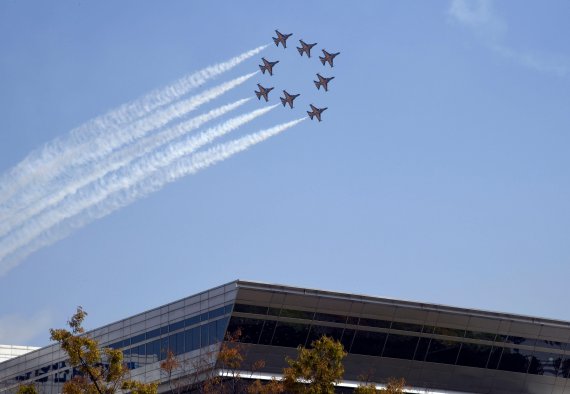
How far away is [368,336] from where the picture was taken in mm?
78500

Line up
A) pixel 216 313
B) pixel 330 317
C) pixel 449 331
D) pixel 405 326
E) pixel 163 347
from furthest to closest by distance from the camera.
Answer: pixel 163 347 < pixel 449 331 < pixel 405 326 < pixel 330 317 < pixel 216 313

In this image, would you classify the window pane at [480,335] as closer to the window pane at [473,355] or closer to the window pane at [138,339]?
the window pane at [473,355]

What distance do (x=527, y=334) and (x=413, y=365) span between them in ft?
29.3

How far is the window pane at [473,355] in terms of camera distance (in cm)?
8125

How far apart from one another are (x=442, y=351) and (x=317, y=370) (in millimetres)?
27412

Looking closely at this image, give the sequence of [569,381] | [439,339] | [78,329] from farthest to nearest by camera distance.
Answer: [569,381] < [439,339] < [78,329]

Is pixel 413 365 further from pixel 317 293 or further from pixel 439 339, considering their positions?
pixel 317 293

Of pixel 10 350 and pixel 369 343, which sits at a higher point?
pixel 369 343

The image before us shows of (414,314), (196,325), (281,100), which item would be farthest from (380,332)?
(281,100)

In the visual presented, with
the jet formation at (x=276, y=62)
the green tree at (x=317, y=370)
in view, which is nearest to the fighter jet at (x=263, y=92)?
the jet formation at (x=276, y=62)

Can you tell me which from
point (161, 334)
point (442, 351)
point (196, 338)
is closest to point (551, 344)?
point (442, 351)

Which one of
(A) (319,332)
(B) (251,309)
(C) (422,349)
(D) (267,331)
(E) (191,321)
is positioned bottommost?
(E) (191,321)

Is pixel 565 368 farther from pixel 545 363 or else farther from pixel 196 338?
pixel 196 338

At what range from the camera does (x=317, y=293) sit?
7544cm
